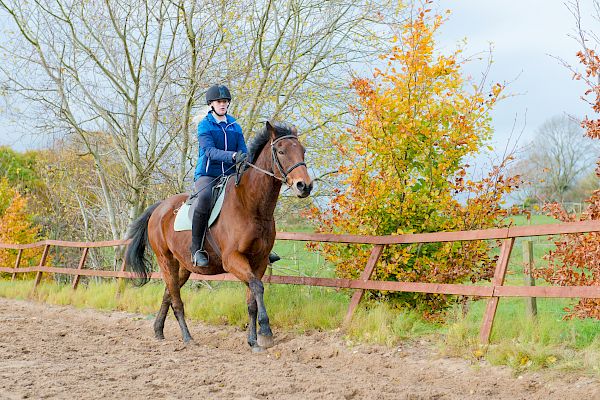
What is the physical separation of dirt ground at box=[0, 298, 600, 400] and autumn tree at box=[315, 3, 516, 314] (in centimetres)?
136

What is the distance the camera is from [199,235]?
7.66 meters

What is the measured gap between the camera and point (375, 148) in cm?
771

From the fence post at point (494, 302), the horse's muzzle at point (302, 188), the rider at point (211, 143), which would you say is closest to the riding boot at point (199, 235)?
the rider at point (211, 143)

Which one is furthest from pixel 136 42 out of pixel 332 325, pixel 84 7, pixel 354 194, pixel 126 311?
pixel 332 325

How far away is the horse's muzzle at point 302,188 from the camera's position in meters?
6.21

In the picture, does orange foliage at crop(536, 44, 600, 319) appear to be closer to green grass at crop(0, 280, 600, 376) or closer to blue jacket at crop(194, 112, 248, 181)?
green grass at crop(0, 280, 600, 376)

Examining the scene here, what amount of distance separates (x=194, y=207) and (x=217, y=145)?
31.6 inches

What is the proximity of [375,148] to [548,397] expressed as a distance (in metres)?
3.79

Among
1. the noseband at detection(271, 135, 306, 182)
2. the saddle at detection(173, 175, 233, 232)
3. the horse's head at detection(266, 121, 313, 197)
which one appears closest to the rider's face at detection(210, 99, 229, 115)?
the saddle at detection(173, 175, 233, 232)

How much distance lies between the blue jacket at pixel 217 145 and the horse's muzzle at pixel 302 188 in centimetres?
127

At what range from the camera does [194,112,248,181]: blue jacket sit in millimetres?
7409

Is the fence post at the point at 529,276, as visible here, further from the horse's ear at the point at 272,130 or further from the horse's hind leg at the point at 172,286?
the horse's hind leg at the point at 172,286

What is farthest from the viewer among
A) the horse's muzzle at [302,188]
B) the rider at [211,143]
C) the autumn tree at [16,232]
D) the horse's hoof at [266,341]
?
the autumn tree at [16,232]

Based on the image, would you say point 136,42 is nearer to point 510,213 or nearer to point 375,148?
point 375,148
